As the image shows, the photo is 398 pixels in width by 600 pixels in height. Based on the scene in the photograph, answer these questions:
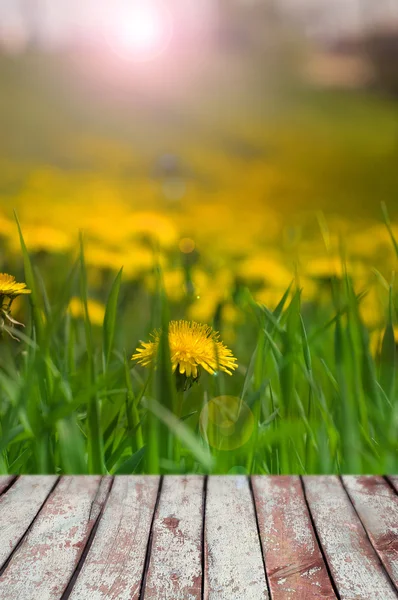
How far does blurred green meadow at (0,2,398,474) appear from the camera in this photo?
1.41 m

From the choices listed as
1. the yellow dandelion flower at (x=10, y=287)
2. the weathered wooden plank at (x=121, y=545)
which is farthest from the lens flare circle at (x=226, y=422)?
the yellow dandelion flower at (x=10, y=287)

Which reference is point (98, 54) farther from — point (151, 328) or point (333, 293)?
point (333, 293)

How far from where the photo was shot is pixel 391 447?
55.4 inches

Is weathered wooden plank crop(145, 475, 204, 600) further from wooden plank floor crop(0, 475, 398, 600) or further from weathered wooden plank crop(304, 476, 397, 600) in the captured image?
weathered wooden plank crop(304, 476, 397, 600)

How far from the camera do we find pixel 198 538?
108cm

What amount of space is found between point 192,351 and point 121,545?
1.50ft

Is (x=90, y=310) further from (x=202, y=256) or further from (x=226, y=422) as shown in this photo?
(x=226, y=422)

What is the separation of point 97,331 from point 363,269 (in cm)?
60

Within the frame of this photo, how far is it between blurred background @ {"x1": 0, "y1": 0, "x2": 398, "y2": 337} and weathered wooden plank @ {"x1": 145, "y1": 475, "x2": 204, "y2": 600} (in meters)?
0.39

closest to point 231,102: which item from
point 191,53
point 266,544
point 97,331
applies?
point 191,53

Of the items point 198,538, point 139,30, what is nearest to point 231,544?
point 198,538

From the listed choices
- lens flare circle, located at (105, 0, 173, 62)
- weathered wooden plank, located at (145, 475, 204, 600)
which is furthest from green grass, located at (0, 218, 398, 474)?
lens flare circle, located at (105, 0, 173, 62)

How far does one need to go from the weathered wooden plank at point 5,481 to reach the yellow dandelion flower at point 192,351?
34 centimetres

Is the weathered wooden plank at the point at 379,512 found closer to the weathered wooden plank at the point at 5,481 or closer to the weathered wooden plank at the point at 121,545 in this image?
the weathered wooden plank at the point at 121,545
